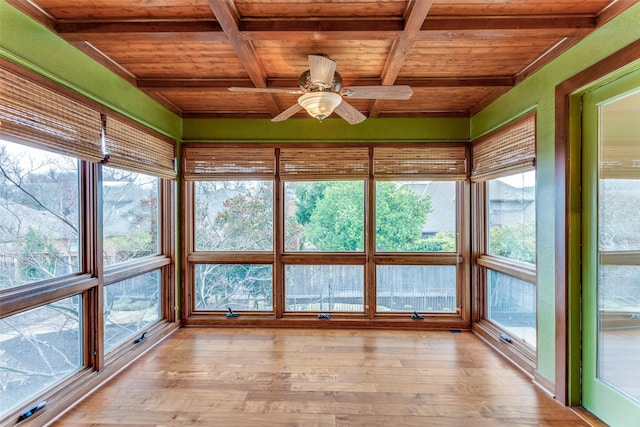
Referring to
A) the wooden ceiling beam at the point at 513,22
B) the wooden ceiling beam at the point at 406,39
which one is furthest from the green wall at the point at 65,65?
the wooden ceiling beam at the point at 513,22

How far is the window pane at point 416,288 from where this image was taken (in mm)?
3934

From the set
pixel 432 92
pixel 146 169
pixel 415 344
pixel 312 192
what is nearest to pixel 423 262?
A: pixel 415 344

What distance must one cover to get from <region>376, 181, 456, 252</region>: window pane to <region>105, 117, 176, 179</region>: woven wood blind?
2.48 metres

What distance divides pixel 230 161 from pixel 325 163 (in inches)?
45.4

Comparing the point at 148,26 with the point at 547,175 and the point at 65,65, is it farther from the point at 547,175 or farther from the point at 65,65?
the point at 547,175

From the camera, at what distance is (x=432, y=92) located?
323 cm

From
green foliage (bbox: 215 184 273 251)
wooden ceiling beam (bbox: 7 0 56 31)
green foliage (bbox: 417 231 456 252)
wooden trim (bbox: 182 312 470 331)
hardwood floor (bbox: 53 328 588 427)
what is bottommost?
hardwood floor (bbox: 53 328 588 427)

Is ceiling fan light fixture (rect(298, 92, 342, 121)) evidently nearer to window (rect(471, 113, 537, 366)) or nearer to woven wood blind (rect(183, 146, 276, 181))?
woven wood blind (rect(183, 146, 276, 181))

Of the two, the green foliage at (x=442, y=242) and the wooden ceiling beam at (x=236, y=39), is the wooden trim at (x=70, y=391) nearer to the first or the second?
the wooden ceiling beam at (x=236, y=39)

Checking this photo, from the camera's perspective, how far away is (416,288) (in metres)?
3.95

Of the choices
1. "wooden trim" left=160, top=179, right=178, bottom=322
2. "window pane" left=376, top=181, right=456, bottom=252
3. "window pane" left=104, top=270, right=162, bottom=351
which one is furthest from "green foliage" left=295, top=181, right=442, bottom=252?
"window pane" left=104, top=270, right=162, bottom=351

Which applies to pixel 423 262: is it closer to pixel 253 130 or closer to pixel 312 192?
pixel 312 192

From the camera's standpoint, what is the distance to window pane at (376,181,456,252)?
12.9 ft

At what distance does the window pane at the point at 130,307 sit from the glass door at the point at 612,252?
3790 millimetres
